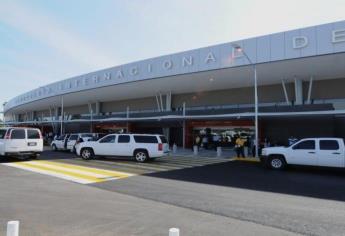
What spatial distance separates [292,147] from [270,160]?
1.31 m

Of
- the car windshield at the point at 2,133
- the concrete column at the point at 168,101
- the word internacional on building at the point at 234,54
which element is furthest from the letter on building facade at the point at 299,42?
the car windshield at the point at 2,133

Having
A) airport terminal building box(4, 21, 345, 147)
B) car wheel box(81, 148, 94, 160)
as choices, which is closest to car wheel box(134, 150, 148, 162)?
car wheel box(81, 148, 94, 160)

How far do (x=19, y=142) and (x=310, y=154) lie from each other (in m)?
15.6

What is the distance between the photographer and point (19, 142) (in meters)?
18.9

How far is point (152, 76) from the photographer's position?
101ft

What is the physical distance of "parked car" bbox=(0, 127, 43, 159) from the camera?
61.2 ft

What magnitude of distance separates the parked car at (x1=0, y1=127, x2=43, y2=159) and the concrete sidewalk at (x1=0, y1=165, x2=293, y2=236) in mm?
9633

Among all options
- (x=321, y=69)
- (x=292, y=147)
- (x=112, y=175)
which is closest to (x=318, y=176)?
(x=292, y=147)

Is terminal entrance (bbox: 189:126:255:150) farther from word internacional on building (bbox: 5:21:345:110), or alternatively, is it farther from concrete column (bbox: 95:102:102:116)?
concrete column (bbox: 95:102:102:116)

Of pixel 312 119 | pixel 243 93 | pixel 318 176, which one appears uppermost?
pixel 243 93

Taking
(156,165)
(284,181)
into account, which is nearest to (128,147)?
(156,165)

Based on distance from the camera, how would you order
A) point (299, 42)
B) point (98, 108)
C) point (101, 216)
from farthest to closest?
point (98, 108)
point (299, 42)
point (101, 216)

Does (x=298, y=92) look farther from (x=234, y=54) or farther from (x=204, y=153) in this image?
(x=204, y=153)

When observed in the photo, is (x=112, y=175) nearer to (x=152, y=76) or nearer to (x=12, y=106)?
(x=152, y=76)
